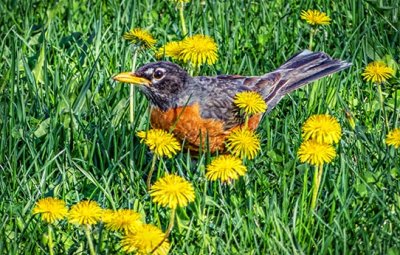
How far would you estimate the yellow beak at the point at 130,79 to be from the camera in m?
4.65

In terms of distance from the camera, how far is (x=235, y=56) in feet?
19.2

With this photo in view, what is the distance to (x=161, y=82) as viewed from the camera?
489 cm

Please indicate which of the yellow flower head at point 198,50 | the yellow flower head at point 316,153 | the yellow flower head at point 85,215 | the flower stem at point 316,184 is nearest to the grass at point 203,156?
the flower stem at point 316,184

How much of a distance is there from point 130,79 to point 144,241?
1.45m

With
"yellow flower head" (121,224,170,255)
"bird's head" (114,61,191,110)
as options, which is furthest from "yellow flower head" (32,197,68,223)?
"bird's head" (114,61,191,110)

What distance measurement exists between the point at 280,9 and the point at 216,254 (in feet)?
8.92

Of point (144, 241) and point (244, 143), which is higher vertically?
point (244, 143)

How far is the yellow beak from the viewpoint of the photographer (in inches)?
183

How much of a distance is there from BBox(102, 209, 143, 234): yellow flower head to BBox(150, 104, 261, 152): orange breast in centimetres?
122

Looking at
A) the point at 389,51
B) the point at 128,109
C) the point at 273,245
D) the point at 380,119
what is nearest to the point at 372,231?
the point at 273,245

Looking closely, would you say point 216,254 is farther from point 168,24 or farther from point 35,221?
point 168,24

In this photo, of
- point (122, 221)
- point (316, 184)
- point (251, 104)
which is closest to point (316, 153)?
point (316, 184)

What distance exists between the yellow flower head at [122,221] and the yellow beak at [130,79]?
1214mm

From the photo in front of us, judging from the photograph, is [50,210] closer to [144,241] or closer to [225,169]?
[144,241]
